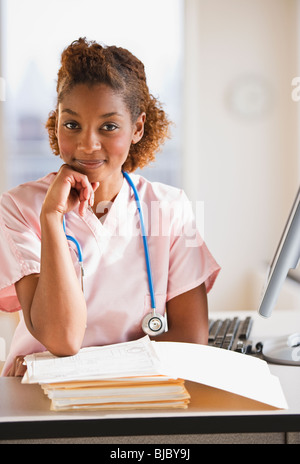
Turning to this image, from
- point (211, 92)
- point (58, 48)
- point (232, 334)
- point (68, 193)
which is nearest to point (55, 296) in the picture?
point (68, 193)

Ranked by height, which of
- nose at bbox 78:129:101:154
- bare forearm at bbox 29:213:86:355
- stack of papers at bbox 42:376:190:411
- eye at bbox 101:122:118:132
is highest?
eye at bbox 101:122:118:132

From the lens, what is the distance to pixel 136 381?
782 mm

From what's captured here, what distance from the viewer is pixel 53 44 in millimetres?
3611

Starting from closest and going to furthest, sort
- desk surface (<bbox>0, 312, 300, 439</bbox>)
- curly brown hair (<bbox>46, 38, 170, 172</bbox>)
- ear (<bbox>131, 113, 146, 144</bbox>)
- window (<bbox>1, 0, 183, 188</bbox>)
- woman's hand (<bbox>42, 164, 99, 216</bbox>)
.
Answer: desk surface (<bbox>0, 312, 300, 439</bbox>), woman's hand (<bbox>42, 164, 99, 216</bbox>), curly brown hair (<bbox>46, 38, 170, 172</bbox>), ear (<bbox>131, 113, 146, 144</bbox>), window (<bbox>1, 0, 183, 188</bbox>)

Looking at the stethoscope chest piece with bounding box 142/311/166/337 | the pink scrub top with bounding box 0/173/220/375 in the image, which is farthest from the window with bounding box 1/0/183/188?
the stethoscope chest piece with bounding box 142/311/166/337

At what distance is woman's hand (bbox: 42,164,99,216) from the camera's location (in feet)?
3.36

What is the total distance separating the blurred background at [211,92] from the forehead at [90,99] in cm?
254

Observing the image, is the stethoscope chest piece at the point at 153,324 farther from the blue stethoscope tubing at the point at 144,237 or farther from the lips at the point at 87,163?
the lips at the point at 87,163

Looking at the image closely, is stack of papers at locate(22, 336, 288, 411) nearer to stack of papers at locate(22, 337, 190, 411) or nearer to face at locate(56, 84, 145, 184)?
stack of papers at locate(22, 337, 190, 411)

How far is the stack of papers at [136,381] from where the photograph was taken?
78 cm

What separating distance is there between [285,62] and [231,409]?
315 cm

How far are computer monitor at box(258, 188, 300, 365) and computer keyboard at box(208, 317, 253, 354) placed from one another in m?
0.05

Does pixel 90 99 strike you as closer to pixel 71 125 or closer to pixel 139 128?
pixel 71 125

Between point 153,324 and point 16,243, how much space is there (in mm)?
289
